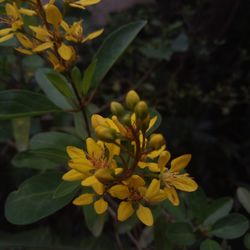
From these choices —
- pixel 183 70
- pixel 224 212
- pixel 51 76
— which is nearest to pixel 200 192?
pixel 224 212

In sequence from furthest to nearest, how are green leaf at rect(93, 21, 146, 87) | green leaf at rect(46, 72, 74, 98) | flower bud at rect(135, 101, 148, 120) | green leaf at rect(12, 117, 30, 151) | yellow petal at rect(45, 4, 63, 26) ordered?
green leaf at rect(12, 117, 30, 151) → green leaf at rect(93, 21, 146, 87) → green leaf at rect(46, 72, 74, 98) → yellow petal at rect(45, 4, 63, 26) → flower bud at rect(135, 101, 148, 120)

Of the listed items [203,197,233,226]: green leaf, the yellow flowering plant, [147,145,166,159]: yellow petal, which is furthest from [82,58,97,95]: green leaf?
[203,197,233,226]: green leaf

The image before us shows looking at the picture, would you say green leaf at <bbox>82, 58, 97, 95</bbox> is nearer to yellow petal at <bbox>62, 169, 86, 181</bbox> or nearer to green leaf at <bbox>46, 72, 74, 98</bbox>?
green leaf at <bbox>46, 72, 74, 98</bbox>

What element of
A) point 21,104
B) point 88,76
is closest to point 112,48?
point 88,76

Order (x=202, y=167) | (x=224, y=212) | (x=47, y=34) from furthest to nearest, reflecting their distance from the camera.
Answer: (x=202, y=167) → (x=224, y=212) → (x=47, y=34)

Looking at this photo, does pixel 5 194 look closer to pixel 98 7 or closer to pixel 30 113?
pixel 30 113

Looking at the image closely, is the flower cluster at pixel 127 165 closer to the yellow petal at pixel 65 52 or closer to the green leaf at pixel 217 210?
the yellow petal at pixel 65 52

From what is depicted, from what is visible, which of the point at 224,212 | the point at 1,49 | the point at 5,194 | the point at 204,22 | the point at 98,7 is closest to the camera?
the point at 224,212
